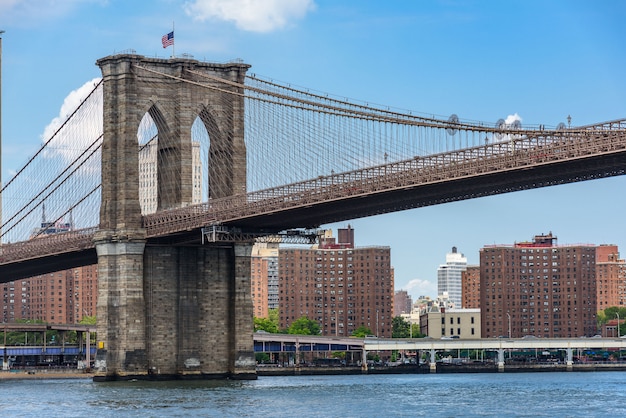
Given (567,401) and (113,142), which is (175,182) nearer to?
(113,142)

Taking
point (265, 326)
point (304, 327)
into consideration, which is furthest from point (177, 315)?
point (304, 327)

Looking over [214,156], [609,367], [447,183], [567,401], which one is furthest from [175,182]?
[609,367]

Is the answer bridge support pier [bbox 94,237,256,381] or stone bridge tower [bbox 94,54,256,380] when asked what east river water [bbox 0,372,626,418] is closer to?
bridge support pier [bbox 94,237,256,381]

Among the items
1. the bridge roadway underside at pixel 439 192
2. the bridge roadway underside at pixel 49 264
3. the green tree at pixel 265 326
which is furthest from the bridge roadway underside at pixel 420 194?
the green tree at pixel 265 326

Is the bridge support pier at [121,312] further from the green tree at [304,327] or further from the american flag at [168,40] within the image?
the green tree at [304,327]

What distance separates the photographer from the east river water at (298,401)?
63.1 metres

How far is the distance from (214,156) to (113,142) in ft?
21.3

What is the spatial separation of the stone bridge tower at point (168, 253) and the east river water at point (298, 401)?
3.30m

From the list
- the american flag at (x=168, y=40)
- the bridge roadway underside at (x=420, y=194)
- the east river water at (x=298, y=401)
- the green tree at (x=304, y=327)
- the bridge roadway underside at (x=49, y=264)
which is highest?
the american flag at (x=168, y=40)

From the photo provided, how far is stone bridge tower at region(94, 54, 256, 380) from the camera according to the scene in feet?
293

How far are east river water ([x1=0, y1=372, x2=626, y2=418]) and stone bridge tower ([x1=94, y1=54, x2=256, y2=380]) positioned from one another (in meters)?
3.30

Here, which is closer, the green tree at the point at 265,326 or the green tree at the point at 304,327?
the green tree at the point at 265,326

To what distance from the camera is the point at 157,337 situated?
9019 cm

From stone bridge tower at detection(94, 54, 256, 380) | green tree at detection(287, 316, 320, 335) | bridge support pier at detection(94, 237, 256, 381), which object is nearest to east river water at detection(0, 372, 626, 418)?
bridge support pier at detection(94, 237, 256, 381)
